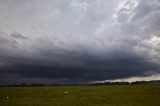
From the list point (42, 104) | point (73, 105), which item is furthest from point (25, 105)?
point (73, 105)

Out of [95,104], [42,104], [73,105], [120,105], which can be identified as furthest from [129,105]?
[42,104]

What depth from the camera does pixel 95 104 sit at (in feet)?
239

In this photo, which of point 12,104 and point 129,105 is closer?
point 129,105

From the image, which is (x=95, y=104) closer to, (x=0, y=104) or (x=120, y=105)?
(x=120, y=105)

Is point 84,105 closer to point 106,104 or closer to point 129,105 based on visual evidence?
point 106,104

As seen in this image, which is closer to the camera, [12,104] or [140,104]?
[140,104]

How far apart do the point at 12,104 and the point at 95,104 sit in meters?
21.9

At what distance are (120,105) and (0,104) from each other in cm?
3184

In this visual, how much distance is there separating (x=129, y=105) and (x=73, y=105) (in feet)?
43.8

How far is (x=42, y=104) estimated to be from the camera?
74.6m

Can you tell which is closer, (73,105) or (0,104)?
(73,105)

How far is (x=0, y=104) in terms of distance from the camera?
258ft

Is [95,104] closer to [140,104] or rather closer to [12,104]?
[140,104]

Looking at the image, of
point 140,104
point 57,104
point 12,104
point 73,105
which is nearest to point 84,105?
point 73,105
